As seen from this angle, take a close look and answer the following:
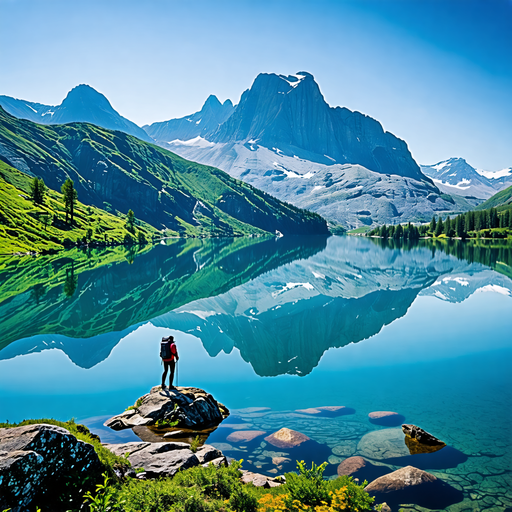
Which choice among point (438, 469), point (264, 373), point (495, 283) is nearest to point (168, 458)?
point (438, 469)

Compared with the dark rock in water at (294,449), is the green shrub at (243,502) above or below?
above

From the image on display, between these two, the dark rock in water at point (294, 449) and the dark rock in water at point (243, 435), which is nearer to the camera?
the dark rock in water at point (294, 449)

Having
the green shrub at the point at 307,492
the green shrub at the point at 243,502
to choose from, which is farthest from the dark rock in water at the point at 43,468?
the green shrub at the point at 307,492

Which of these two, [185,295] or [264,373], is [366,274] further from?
[264,373]

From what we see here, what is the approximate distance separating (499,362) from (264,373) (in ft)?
62.7

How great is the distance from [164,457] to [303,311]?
132 ft

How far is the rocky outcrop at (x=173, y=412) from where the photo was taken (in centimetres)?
2016

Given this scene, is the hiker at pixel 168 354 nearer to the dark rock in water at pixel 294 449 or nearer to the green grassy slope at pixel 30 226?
the dark rock in water at pixel 294 449

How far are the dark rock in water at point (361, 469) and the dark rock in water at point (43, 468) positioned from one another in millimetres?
10031

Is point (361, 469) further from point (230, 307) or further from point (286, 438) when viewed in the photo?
point (230, 307)

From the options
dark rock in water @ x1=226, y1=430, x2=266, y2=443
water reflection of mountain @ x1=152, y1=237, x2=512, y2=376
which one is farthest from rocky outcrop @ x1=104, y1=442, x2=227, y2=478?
water reflection of mountain @ x1=152, y1=237, x2=512, y2=376

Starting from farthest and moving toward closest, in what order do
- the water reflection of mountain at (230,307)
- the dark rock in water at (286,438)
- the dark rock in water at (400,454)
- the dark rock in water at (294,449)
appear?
the water reflection of mountain at (230,307) → the dark rock in water at (286,438) → the dark rock in water at (400,454) → the dark rock in water at (294,449)

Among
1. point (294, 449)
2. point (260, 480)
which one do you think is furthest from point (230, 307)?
point (260, 480)

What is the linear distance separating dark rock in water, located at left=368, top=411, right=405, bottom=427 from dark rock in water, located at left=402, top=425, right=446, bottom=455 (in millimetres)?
1777
